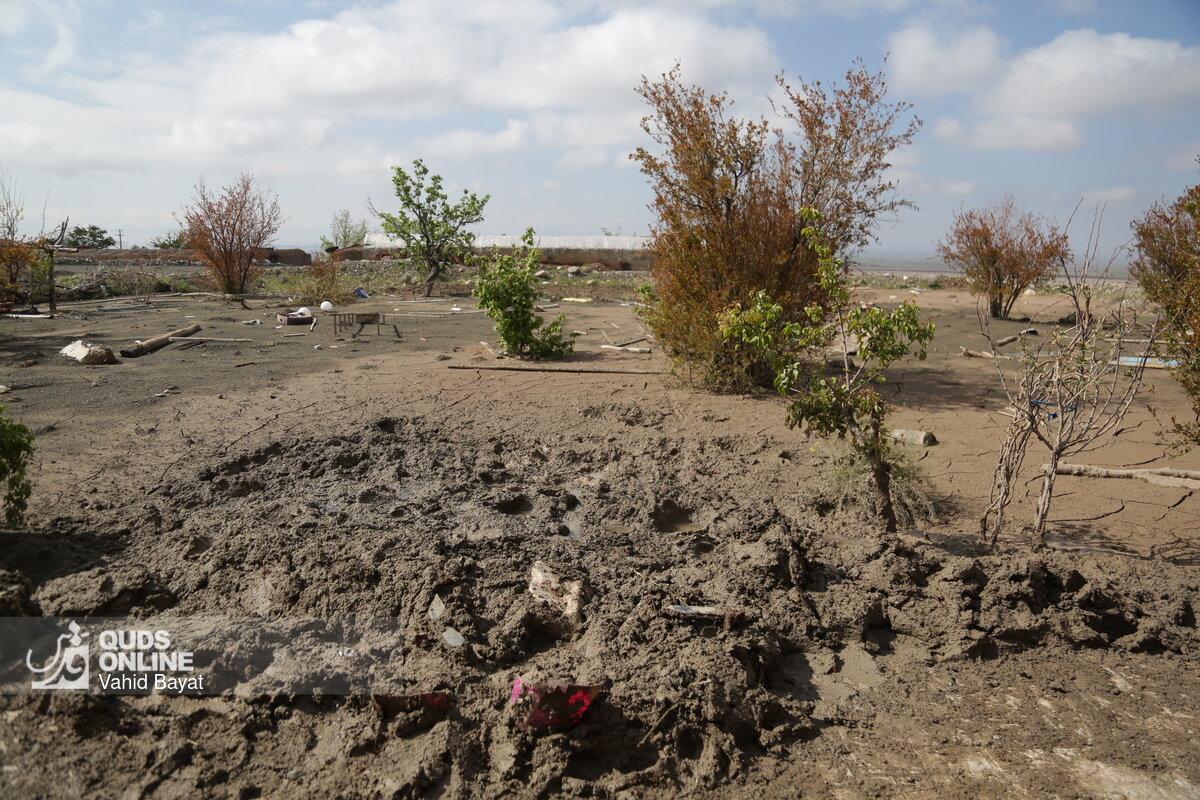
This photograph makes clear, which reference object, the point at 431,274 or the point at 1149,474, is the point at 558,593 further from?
the point at 431,274

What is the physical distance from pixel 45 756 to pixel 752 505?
3.90 m

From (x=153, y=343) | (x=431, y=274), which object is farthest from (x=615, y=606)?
(x=431, y=274)

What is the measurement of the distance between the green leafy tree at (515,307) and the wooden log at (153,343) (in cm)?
484

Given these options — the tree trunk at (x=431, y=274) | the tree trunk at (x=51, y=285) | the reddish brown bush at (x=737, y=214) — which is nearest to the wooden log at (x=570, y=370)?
the reddish brown bush at (x=737, y=214)

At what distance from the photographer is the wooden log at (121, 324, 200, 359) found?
33.0 feet

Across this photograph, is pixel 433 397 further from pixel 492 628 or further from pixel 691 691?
pixel 691 691

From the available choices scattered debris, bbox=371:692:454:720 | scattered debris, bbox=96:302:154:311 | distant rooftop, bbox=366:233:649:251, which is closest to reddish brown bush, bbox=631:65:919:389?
scattered debris, bbox=371:692:454:720

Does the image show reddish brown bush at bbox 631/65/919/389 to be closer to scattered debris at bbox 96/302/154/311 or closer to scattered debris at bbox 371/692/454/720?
scattered debris at bbox 371/692/454/720

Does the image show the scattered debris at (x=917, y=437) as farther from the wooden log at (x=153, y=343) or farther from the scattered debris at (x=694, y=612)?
the wooden log at (x=153, y=343)

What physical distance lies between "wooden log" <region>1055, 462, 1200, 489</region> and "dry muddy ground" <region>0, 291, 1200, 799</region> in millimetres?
129

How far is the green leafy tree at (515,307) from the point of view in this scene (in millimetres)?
9758

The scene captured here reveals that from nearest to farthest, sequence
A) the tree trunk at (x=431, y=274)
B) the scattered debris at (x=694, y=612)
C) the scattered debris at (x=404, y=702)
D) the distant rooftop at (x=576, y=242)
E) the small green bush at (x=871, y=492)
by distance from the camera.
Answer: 1. the scattered debris at (x=404, y=702)
2. the scattered debris at (x=694, y=612)
3. the small green bush at (x=871, y=492)
4. the tree trunk at (x=431, y=274)
5. the distant rooftop at (x=576, y=242)

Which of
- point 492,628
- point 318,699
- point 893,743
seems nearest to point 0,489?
point 318,699

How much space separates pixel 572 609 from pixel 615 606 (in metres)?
0.21
